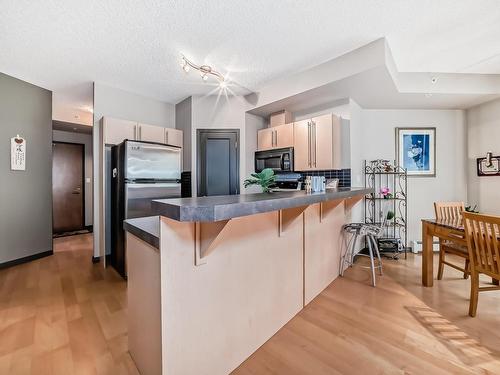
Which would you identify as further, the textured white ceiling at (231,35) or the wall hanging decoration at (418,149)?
the wall hanging decoration at (418,149)

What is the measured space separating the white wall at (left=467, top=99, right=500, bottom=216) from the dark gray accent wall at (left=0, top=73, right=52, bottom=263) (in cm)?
689

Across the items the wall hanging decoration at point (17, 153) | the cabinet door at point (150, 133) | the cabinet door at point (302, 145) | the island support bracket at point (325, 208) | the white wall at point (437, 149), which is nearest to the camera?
the island support bracket at point (325, 208)

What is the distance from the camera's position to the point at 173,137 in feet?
13.5

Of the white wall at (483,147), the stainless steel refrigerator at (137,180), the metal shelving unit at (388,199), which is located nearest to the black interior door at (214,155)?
the stainless steel refrigerator at (137,180)

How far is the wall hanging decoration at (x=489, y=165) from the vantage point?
349 centimetres

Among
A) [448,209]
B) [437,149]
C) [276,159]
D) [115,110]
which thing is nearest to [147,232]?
[276,159]

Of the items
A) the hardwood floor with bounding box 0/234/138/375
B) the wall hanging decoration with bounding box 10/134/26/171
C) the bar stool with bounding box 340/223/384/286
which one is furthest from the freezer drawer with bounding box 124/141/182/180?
the bar stool with bounding box 340/223/384/286

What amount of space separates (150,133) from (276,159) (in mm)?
2061

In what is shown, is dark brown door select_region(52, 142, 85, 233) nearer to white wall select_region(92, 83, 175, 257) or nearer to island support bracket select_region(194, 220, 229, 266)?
white wall select_region(92, 83, 175, 257)

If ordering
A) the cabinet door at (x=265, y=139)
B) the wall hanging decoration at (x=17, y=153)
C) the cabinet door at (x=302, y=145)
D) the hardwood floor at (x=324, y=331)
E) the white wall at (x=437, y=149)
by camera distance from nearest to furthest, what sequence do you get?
1. the hardwood floor at (x=324, y=331)
2. the wall hanging decoration at (x=17, y=153)
3. the cabinet door at (x=302, y=145)
4. the white wall at (x=437, y=149)
5. the cabinet door at (x=265, y=139)

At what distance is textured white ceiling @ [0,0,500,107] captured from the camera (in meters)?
2.04

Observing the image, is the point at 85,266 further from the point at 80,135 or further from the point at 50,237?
the point at 80,135

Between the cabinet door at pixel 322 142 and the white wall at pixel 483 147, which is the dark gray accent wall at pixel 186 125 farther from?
the white wall at pixel 483 147

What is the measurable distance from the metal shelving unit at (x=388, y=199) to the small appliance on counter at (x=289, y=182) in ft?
3.83
